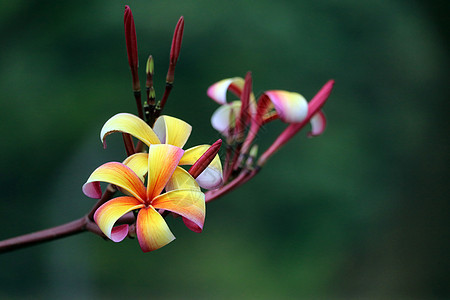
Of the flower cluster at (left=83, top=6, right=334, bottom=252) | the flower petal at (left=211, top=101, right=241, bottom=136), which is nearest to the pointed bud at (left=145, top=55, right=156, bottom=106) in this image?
the flower cluster at (left=83, top=6, right=334, bottom=252)

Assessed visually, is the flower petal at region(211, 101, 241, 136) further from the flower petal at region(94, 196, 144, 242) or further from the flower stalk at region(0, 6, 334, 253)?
the flower petal at region(94, 196, 144, 242)

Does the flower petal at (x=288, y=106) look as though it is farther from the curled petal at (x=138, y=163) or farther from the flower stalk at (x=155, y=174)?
the curled petal at (x=138, y=163)

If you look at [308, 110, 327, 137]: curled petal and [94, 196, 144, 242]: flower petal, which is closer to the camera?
[94, 196, 144, 242]: flower petal

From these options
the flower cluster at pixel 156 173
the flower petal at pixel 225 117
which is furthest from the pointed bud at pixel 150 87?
the flower petal at pixel 225 117

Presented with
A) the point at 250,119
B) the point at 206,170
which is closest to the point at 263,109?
the point at 250,119

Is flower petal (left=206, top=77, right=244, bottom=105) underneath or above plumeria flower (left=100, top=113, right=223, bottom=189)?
above

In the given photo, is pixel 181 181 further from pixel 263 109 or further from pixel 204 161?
pixel 263 109
